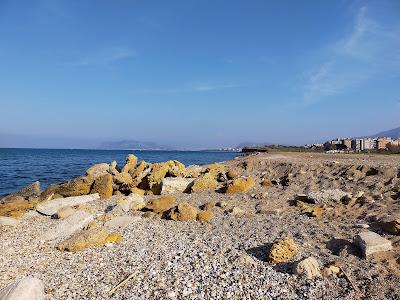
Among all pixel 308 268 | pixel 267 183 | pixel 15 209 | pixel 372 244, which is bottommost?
pixel 15 209

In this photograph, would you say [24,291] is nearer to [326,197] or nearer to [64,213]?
[64,213]

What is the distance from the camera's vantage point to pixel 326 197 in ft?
49.8

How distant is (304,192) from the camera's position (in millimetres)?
17656

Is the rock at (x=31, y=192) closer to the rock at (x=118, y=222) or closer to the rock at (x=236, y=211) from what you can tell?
the rock at (x=118, y=222)

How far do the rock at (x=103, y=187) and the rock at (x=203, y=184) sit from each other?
425 centimetres

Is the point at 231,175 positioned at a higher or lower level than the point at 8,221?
higher

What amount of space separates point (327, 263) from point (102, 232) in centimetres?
642

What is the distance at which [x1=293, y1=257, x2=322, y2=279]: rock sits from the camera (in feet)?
27.7

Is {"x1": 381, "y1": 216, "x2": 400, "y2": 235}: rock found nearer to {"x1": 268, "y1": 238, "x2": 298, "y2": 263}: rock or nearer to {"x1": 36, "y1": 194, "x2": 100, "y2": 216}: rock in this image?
{"x1": 268, "y1": 238, "x2": 298, "y2": 263}: rock

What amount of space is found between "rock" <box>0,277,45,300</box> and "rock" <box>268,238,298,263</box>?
5275 millimetres

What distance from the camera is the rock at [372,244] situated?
9359 millimetres

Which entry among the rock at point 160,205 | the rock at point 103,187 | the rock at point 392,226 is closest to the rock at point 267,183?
the rock at point 160,205

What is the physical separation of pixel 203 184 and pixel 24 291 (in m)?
13.9

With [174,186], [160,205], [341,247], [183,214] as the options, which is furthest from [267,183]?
[341,247]
